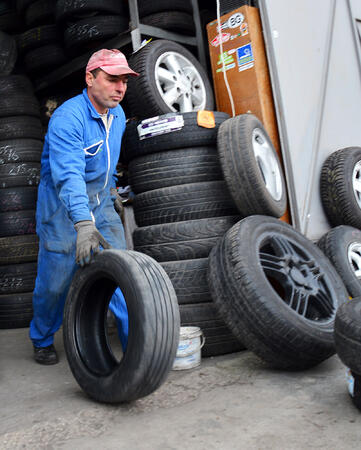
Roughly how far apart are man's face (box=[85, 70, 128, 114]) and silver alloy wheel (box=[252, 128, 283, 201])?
43.4 inches

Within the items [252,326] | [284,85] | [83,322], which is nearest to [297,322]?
[252,326]

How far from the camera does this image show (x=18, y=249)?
4422 millimetres

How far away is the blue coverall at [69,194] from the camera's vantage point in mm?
2574

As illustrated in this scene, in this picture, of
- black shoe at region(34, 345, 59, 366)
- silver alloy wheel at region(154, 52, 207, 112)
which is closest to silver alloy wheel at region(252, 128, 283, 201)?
silver alloy wheel at region(154, 52, 207, 112)

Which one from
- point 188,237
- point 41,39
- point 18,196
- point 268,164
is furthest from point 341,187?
point 41,39

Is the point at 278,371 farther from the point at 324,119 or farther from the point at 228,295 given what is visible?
the point at 324,119

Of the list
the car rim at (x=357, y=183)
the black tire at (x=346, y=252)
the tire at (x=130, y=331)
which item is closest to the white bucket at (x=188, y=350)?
the tire at (x=130, y=331)

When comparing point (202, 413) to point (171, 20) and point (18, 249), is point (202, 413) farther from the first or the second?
point (171, 20)

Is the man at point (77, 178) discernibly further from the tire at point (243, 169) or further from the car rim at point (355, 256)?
the car rim at point (355, 256)

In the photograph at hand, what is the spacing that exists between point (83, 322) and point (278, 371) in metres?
1.04

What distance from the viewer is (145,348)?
1.95 m

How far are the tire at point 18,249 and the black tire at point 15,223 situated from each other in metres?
0.07

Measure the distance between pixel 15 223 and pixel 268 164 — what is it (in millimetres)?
2394

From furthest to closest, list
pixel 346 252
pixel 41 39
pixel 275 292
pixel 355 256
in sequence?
pixel 41 39, pixel 355 256, pixel 346 252, pixel 275 292
